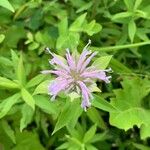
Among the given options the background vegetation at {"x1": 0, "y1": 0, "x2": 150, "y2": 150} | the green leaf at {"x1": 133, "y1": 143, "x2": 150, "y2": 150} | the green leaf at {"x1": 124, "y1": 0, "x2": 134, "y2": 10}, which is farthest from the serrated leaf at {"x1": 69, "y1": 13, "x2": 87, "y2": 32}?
the green leaf at {"x1": 133, "y1": 143, "x2": 150, "y2": 150}

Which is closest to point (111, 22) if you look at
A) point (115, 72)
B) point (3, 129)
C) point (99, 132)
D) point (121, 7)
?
point (121, 7)

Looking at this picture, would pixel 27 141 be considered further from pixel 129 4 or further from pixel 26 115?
pixel 129 4

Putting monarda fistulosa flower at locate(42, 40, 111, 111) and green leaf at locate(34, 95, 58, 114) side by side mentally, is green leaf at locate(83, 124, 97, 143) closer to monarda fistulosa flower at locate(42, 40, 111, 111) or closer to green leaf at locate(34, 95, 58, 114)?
green leaf at locate(34, 95, 58, 114)

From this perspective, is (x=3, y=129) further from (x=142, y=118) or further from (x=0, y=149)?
(x=142, y=118)

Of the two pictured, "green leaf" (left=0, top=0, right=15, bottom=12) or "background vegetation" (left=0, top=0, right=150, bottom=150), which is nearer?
"green leaf" (left=0, top=0, right=15, bottom=12)

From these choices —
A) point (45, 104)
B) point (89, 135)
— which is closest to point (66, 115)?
point (45, 104)

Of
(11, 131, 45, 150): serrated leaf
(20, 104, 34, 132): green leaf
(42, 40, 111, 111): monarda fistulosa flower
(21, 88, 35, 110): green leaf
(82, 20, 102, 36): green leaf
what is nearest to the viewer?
(42, 40, 111, 111): monarda fistulosa flower
